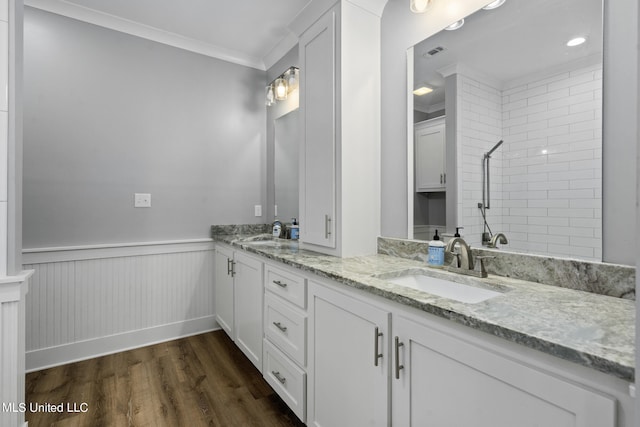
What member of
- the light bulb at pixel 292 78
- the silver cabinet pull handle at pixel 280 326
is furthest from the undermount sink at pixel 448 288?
Answer: the light bulb at pixel 292 78

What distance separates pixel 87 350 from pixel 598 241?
10.1 feet

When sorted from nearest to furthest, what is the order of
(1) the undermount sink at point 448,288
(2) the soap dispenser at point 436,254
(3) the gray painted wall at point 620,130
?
(3) the gray painted wall at point 620,130, (1) the undermount sink at point 448,288, (2) the soap dispenser at point 436,254

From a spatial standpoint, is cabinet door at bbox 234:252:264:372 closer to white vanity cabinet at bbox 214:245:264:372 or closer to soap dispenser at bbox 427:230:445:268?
white vanity cabinet at bbox 214:245:264:372

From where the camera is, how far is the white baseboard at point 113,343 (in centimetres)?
215

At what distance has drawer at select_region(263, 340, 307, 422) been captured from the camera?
150cm

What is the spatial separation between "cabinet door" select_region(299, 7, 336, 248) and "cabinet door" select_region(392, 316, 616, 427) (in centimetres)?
89

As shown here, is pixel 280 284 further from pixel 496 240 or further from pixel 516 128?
pixel 516 128

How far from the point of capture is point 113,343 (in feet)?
7.83

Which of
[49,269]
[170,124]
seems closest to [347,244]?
[170,124]

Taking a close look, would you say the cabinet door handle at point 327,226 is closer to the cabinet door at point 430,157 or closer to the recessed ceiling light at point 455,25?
the cabinet door at point 430,157

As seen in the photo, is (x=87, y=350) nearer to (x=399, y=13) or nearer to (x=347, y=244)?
(x=347, y=244)

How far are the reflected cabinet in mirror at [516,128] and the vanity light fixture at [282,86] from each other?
117cm

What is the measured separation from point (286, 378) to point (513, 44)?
1.89 metres

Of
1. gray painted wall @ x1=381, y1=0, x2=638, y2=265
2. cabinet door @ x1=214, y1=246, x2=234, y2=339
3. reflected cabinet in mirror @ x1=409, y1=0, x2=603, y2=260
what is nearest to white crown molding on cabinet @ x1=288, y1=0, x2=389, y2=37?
reflected cabinet in mirror @ x1=409, y1=0, x2=603, y2=260
